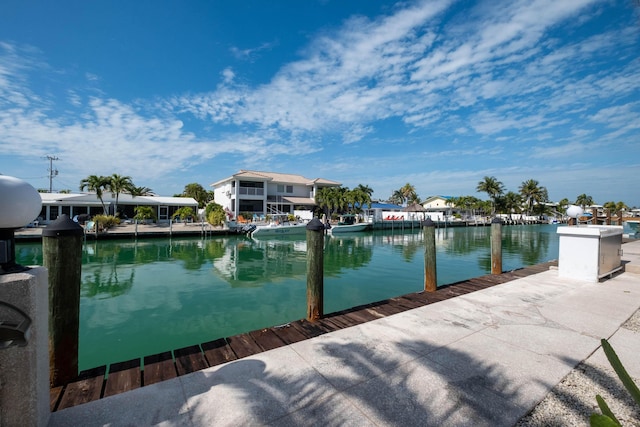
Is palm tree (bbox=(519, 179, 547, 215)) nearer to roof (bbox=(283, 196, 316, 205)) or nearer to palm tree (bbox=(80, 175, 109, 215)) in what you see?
roof (bbox=(283, 196, 316, 205))

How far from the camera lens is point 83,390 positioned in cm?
285

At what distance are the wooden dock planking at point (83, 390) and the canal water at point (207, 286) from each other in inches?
137

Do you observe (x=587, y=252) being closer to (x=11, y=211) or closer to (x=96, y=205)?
(x=11, y=211)

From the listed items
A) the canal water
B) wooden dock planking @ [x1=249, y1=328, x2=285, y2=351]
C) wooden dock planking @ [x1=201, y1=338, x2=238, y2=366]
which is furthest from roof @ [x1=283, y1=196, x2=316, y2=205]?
wooden dock planking @ [x1=201, y1=338, x2=238, y2=366]

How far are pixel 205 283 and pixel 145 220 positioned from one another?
87.9 feet

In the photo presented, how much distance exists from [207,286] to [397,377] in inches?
381

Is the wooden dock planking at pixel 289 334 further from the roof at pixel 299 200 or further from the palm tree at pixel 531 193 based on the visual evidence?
the palm tree at pixel 531 193

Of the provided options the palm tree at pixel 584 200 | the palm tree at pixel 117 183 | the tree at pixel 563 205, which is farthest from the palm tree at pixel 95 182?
the palm tree at pixel 584 200

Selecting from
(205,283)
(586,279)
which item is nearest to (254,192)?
(205,283)

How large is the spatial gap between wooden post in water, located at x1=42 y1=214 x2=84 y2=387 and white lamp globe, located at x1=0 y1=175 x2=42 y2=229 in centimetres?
82

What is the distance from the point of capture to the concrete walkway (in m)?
2.50

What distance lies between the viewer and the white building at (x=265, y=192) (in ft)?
131

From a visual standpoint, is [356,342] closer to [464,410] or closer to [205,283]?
[464,410]

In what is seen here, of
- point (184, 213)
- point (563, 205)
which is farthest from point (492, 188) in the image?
point (184, 213)
